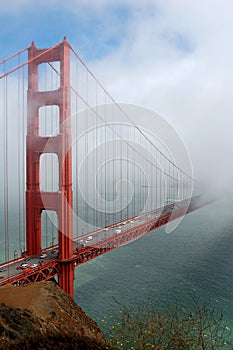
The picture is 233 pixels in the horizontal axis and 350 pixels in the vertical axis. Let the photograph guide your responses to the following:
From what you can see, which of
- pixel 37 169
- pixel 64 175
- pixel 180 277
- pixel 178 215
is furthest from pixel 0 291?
pixel 178 215

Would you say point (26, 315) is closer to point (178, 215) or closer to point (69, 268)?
point (69, 268)

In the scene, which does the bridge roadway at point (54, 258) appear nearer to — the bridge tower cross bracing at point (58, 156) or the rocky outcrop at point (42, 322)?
the bridge tower cross bracing at point (58, 156)

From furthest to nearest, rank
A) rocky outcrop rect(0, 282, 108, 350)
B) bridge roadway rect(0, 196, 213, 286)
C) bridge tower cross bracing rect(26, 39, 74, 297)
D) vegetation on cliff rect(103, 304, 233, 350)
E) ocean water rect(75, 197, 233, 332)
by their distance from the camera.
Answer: ocean water rect(75, 197, 233, 332) < bridge tower cross bracing rect(26, 39, 74, 297) < bridge roadway rect(0, 196, 213, 286) < vegetation on cliff rect(103, 304, 233, 350) < rocky outcrop rect(0, 282, 108, 350)

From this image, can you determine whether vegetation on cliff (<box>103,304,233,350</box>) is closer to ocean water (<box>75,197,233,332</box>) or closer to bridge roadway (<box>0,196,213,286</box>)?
ocean water (<box>75,197,233,332</box>)

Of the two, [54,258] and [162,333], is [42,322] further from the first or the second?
[54,258]

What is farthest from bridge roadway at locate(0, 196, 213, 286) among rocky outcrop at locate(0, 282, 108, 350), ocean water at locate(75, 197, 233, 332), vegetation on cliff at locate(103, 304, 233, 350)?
rocky outcrop at locate(0, 282, 108, 350)

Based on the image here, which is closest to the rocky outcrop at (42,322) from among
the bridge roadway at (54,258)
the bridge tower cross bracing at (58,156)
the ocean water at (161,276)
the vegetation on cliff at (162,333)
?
the vegetation on cliff at (162,333)
